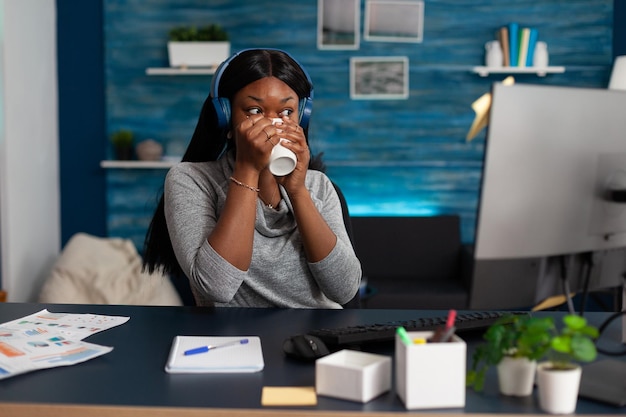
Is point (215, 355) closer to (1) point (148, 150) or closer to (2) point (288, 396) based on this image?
(2) point (288, 396)

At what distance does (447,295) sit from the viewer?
3742 mm

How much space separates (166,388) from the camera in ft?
3.24

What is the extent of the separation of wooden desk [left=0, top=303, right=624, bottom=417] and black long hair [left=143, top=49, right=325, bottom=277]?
48 cm

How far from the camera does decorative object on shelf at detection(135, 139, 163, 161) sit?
4.32 metres

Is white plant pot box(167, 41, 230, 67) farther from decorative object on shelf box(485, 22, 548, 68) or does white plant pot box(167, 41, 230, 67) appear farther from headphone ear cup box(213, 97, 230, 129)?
headphone ear cup box(213, 97, 230, 129)

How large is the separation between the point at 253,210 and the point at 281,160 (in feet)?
0.41

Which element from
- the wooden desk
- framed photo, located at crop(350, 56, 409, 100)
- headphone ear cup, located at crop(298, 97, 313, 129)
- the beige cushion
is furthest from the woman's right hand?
framed photo, located at crop(350, 56, 409, 100)

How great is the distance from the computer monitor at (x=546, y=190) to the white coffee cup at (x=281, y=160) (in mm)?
570

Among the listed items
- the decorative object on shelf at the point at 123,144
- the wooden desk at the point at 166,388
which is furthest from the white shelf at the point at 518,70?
the wooden desk at the point at 166,388

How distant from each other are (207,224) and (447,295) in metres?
2.32

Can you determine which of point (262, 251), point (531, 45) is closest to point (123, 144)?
point (531, 45)

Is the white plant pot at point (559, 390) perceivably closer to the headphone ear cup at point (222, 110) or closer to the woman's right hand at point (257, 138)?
the woman's right hand at point (257, 138)

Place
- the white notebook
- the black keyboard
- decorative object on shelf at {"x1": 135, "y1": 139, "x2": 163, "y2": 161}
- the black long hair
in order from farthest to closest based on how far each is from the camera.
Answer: decorative object on shelf at {"x1": 135, "y1": 139, "x2": 163, "y2": 161}, the black long hair, the black keyboard, the white notebook

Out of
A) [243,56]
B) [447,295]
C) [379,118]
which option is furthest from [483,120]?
[243,56]
